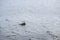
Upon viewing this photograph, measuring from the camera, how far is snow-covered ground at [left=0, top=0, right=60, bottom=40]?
228cm

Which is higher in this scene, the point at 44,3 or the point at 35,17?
the point at 44,3

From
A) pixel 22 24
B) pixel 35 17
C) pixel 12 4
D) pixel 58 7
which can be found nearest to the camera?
pixel 22 24

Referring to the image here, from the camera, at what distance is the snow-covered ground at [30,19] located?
228cm

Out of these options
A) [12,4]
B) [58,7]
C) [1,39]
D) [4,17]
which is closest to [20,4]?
[12,4]

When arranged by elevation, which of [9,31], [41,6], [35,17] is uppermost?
[41,6]

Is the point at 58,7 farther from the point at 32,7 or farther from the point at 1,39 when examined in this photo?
the point at 1,39

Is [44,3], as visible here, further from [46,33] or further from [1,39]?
[1,39]

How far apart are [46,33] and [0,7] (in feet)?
5.09

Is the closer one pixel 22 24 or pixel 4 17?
pixel 22 24

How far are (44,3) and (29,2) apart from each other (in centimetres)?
40

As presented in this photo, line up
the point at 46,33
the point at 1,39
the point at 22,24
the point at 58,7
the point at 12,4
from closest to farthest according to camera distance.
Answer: the point at 1,39, the point at 46,33, the point at 22,24, the point at 58,7, the point at 12,4

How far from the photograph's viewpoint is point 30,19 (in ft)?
9.07

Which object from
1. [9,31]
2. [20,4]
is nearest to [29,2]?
[20,4]

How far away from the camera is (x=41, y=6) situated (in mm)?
3350
